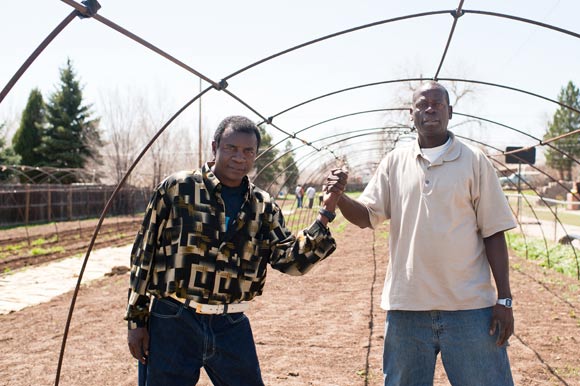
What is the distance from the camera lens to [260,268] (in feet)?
7.53

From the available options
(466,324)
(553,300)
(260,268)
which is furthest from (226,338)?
(553,300)

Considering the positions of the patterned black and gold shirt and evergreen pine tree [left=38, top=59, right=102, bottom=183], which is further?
evergreen pine tree [left=38, top=59, right=102, bottom=183]

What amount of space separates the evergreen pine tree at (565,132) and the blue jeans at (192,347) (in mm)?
42040

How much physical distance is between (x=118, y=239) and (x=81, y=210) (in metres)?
8.85

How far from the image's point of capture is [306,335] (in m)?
5.35

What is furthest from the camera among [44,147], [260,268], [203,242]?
[44,147]

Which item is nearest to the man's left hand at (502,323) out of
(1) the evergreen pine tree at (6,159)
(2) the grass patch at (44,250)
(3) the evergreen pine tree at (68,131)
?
(2) the grass patch at (44,250)

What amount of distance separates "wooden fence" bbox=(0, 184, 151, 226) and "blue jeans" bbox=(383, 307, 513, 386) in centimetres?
1708

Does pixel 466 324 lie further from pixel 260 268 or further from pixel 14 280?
pixel 14 280

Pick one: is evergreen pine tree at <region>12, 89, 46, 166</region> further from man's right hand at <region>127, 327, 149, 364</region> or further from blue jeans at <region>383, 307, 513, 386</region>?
blue jeans at <region>383, 307, 513, 386</region>

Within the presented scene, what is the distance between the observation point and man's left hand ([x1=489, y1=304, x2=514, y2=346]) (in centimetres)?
216

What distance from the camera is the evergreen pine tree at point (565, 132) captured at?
4144 cm

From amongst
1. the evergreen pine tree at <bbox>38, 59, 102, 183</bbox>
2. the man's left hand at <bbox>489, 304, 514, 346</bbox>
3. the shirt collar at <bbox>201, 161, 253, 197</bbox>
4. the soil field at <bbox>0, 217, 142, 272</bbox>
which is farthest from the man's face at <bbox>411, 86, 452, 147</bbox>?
the evergreen pine tree at <bbox>38, 59, 102, 183</bbox>

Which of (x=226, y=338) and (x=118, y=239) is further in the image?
(x=118, y=239)
